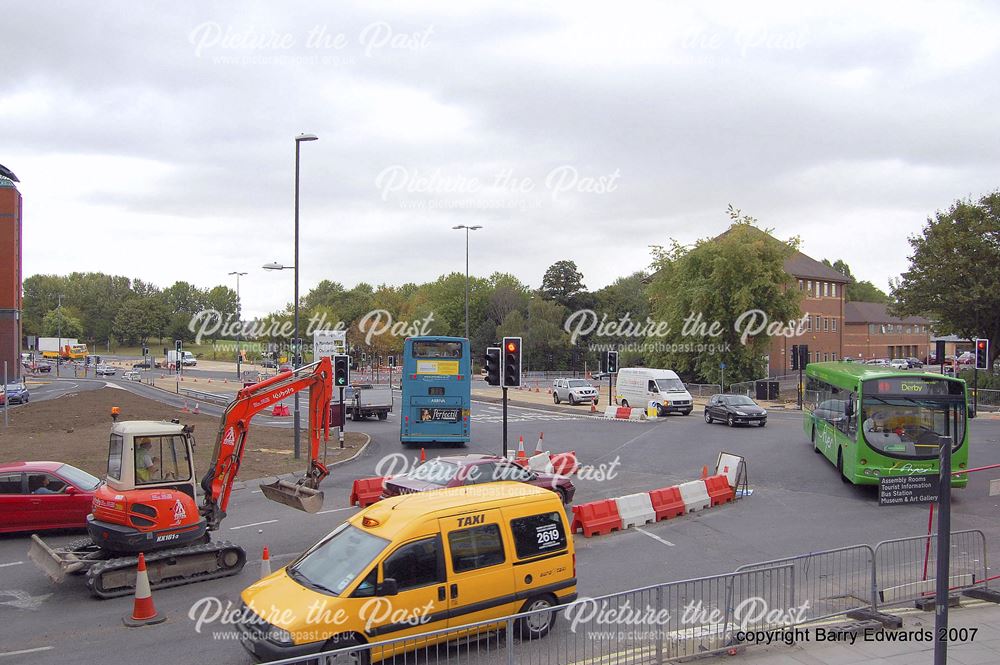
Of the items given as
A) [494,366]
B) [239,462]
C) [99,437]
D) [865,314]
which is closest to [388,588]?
[239,462]

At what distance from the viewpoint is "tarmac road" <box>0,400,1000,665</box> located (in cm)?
927

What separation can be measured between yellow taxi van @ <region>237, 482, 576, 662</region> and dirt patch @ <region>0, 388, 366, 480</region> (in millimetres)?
11890

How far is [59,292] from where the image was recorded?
5723 inches

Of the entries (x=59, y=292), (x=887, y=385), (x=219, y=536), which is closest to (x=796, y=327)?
(x=887, y=385)

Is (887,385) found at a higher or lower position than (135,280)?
lower

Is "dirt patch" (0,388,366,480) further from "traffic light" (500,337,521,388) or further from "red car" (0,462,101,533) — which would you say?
"traffic light" (500,337,521,388)

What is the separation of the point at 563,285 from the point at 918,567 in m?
85.5

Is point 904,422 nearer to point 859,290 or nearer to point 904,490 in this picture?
point 904,490

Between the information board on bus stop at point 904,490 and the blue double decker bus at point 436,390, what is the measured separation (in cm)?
1819

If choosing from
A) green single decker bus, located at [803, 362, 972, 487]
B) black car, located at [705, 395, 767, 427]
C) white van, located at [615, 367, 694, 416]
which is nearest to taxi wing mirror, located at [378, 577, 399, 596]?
green single decker bus, located at [803, 362, 972, 487]

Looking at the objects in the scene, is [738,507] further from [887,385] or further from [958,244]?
[958,244]

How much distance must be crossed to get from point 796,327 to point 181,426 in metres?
59.4

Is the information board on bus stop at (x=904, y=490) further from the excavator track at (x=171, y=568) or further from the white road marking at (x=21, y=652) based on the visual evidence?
the white road marking at (x=21, y=652)

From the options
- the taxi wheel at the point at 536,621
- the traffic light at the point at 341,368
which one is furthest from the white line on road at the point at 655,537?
the traffic light at the point at 341,368
